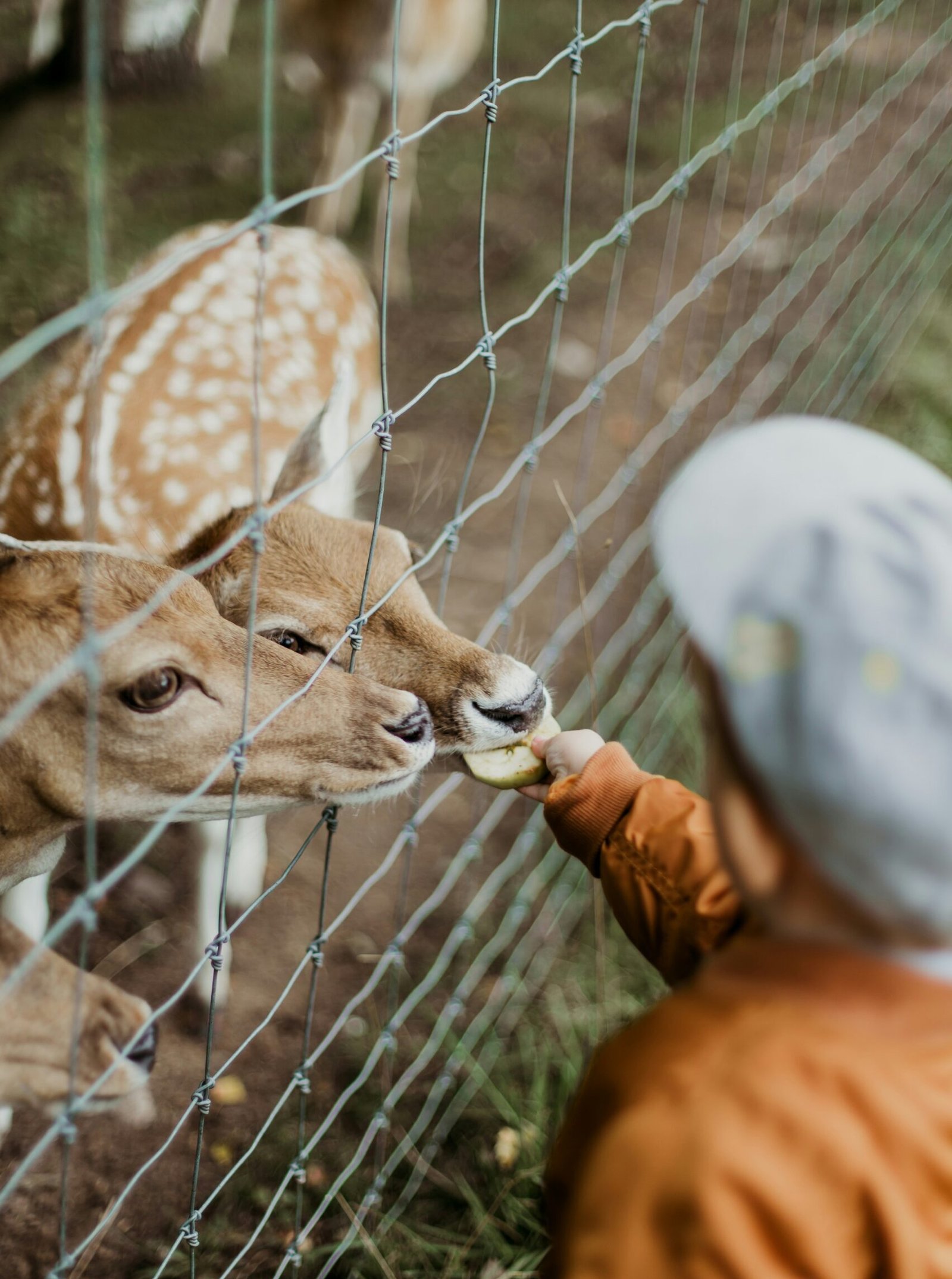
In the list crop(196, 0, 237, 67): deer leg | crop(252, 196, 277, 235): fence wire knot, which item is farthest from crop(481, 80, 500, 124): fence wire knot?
crop(196, 0, 237, 67): deer leg

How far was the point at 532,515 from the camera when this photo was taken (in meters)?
4.33

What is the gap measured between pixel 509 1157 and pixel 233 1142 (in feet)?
1.93

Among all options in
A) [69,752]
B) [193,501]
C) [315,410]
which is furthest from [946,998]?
[315,410]

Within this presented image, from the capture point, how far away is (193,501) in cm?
295

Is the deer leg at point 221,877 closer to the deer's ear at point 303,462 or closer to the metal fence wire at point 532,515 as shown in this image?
the metal fence wire at point 532,515

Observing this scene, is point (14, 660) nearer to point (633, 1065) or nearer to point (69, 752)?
point (69, 752)

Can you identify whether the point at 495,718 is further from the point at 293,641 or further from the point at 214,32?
the point at 214,32

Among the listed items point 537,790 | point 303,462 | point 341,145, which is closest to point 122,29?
point 341,145

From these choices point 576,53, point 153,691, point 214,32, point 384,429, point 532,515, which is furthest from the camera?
point 214,32

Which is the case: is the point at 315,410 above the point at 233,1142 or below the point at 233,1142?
above

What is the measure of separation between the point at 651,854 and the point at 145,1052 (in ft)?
3.04

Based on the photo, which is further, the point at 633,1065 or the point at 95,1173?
the point at 95,1173

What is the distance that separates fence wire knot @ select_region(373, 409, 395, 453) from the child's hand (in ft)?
1.59

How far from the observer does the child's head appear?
34.4 inches
